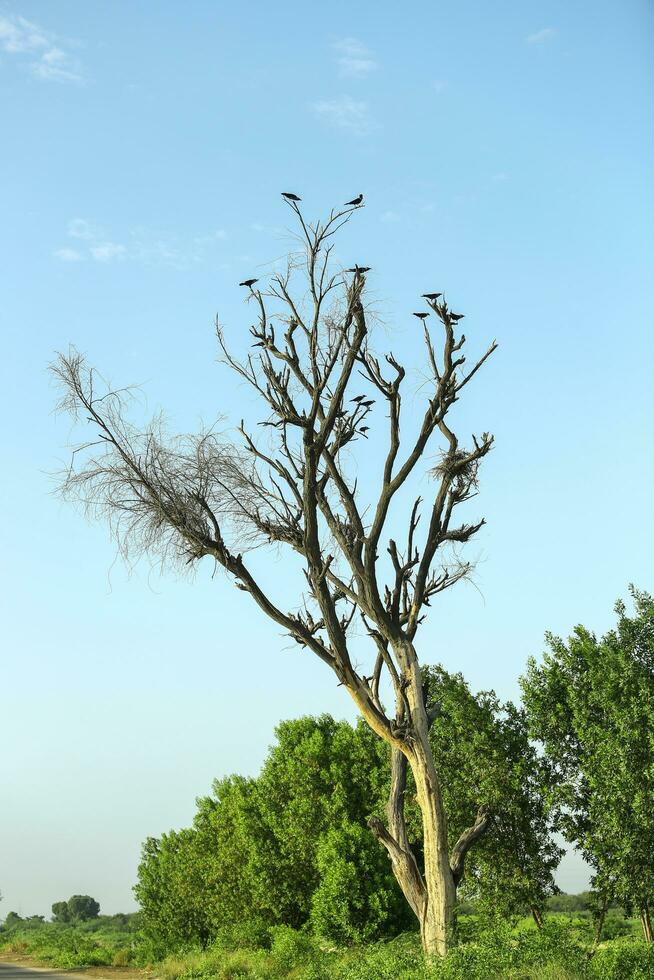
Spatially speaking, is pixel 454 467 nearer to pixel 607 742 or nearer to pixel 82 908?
pixel 607 742

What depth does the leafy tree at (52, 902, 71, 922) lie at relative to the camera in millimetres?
86625

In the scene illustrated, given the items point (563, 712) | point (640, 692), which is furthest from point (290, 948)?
point (640, 692)

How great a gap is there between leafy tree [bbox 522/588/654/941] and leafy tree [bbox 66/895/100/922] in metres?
76.2

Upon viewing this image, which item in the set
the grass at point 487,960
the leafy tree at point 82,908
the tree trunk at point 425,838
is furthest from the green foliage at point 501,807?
the leafy tree at point 82,908

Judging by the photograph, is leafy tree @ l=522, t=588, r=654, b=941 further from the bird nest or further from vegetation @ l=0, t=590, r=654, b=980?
the bird nest

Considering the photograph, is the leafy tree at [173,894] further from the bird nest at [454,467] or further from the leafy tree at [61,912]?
the leafy tree at [61,912]

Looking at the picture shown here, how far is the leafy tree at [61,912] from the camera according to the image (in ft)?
284

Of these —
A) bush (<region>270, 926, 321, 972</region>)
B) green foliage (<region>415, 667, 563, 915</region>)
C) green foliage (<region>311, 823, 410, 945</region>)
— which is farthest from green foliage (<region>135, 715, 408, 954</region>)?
green foliage (<region>415, 667, 563, 915</region>)

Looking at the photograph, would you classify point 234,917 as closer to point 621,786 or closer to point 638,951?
point 621,786

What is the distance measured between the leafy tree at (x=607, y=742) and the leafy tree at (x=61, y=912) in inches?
3070

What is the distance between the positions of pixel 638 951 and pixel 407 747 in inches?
169

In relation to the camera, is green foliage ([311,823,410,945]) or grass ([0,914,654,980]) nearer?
grass ([0,914,654,980])

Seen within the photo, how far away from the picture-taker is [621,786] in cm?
1794

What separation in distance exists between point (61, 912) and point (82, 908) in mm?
1872
